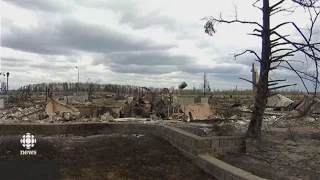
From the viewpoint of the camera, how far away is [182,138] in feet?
22.4

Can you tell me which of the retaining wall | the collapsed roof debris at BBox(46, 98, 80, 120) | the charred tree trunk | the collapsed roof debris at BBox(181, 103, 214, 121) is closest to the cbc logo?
the retaining wall

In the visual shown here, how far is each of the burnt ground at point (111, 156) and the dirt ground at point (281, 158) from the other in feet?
2.93

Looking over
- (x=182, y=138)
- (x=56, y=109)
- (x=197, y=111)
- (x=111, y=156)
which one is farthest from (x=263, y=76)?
(x=56, y=109)

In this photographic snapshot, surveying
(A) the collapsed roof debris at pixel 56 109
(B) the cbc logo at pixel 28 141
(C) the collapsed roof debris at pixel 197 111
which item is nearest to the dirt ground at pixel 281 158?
(B) the cbc logo at pixel 28 141

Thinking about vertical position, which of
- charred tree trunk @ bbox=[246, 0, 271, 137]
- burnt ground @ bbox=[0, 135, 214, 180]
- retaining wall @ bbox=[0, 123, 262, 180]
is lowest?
burnt ground @ bbox=[0, 135, 214, 180]

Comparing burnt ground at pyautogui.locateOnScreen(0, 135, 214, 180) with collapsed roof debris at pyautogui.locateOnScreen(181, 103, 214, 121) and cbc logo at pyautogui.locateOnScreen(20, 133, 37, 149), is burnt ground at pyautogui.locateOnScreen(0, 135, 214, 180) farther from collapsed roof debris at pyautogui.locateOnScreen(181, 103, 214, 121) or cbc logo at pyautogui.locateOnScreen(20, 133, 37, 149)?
collapsed roof debris at pyautogui.locateOnScreen(181, 103, 214, 121)

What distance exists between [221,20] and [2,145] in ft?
18.3

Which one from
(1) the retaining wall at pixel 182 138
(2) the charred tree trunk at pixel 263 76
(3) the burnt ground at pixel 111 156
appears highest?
(2) the charred tree trunk at pixel 263 76

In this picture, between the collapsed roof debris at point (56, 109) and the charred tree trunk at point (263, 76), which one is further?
the collapsed roof debris at point (56, 109)

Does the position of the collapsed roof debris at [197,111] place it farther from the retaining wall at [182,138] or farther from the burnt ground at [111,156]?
the burnt ground at [111,156]

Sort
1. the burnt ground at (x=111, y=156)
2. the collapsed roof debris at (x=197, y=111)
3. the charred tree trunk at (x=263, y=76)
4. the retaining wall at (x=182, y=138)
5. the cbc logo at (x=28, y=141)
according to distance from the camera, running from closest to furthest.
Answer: the retaining wall at (x=182, y=138) < the burnt ground at (x=111, y=156) < the charred tree trunk at (x=263, y=76) < the cbc logo at (x=28, y=141) < the collapsed roof debris at (x=197, y=111)

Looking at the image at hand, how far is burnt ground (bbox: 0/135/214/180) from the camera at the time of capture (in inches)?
214

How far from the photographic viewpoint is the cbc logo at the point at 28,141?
7573mm

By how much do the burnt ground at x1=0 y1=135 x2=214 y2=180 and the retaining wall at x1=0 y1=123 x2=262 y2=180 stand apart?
0.18m
